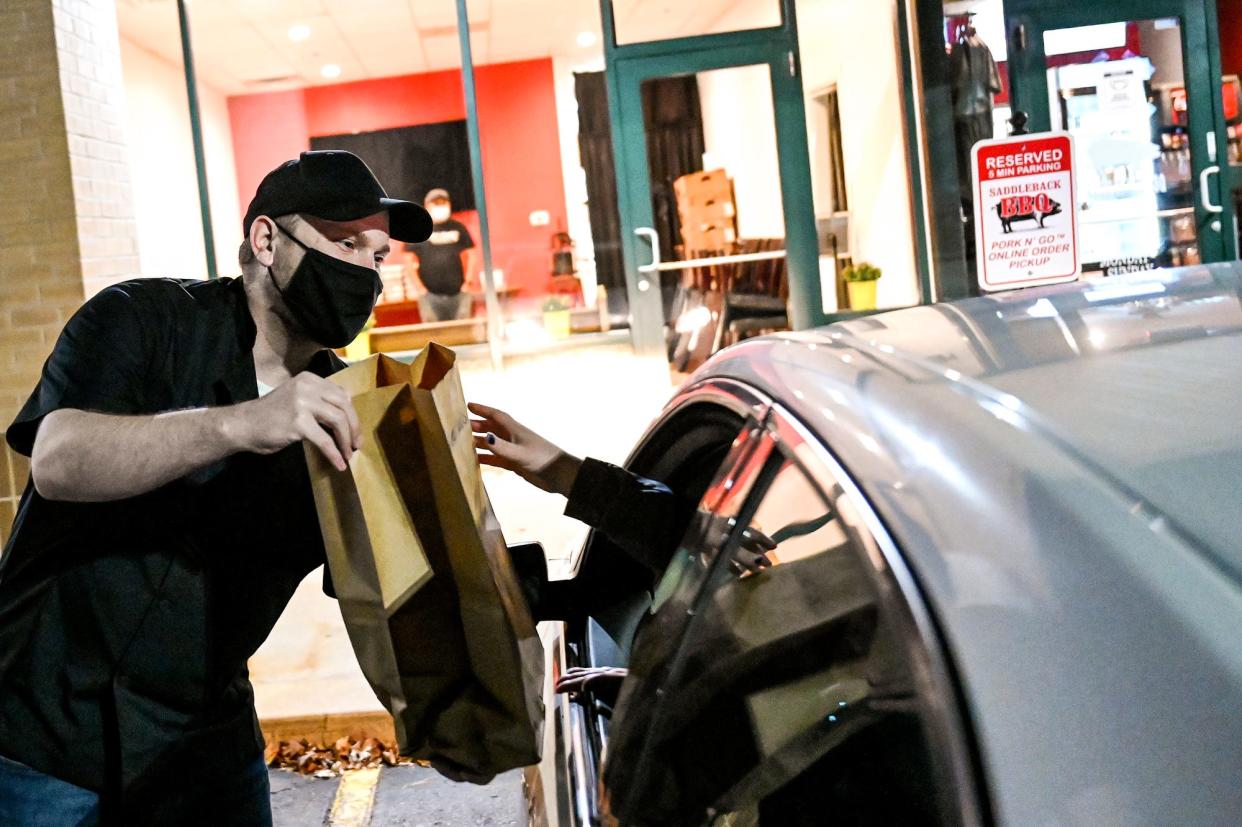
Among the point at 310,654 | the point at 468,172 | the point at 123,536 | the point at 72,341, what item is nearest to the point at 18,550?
the point at 123,536

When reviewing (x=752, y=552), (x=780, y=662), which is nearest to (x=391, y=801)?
(x=752, y=552)

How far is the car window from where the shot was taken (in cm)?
120

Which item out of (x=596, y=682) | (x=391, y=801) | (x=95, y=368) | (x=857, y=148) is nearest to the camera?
(x=95, y=368)

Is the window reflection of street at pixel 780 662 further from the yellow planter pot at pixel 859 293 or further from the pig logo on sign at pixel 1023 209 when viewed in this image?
the yellow planter pot at pixel 859 293

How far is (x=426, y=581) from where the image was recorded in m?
1.81

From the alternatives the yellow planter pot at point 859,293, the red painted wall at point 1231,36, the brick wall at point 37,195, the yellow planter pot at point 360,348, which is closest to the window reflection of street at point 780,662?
the brick wall at point 37,195

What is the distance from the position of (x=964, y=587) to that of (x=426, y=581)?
908 millimetres

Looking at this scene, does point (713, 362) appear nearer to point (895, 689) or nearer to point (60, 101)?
point (895, 689)

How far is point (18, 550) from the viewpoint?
2.01 metres

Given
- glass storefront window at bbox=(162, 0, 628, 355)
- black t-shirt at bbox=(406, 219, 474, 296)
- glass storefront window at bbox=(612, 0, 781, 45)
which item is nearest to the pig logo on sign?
glass storefront window at bbox=(612, 0, 781, 45)

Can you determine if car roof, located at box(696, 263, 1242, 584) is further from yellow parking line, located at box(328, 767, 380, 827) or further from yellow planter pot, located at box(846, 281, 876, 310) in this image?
yellow planter pot, located at box(846, 281, 876, 310)

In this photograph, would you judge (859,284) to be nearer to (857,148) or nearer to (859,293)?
(859,293)

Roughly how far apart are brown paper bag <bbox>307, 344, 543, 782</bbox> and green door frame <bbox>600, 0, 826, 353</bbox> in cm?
734

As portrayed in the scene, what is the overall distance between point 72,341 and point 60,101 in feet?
18.6
